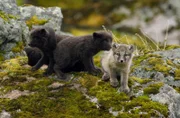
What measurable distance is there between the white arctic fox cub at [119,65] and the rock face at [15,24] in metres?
4.72

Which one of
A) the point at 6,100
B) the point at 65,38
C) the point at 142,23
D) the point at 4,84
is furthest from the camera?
the point at 142,23

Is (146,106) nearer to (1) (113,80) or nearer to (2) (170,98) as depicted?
(2) (170,98)

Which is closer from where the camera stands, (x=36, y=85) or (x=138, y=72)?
(x=36, y=85)

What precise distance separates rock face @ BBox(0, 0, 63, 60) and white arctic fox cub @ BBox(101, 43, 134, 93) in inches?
186

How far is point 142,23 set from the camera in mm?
36031

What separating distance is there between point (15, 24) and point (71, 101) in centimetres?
555

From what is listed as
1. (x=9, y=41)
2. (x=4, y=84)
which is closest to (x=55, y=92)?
(x=4, y=84)

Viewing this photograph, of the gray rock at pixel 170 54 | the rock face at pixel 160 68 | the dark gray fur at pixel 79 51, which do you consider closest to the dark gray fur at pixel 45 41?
the dark gray fur at pixel 79 51

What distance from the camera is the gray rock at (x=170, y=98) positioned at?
1287cm

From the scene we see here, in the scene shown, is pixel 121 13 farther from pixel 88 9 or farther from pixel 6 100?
pixel 6 100

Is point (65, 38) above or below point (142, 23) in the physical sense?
above

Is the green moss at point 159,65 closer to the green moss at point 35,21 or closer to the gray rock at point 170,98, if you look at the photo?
the gray rock at point 170,98

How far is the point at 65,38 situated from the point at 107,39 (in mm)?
1251

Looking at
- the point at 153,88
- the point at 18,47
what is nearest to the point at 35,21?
the point at 18,47
